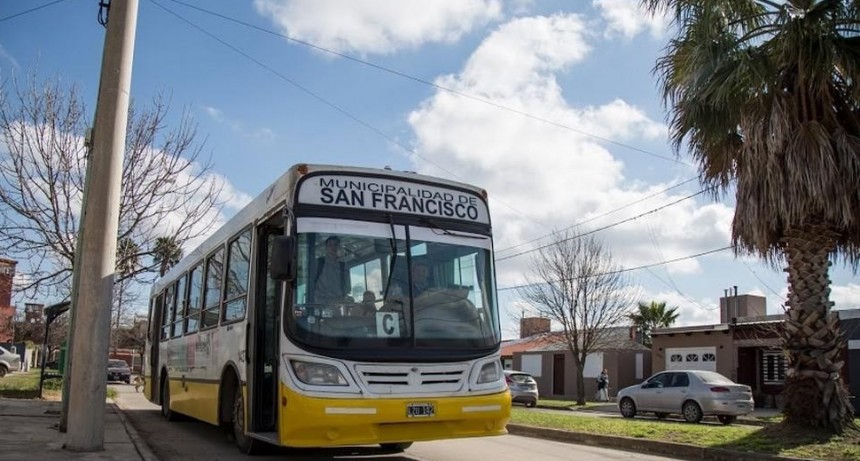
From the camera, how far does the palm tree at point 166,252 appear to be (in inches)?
744

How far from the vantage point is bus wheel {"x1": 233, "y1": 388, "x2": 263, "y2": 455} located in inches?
348

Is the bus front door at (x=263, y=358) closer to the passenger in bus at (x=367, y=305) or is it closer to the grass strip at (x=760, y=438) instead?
the passenger in bus at (x=367, y=305)

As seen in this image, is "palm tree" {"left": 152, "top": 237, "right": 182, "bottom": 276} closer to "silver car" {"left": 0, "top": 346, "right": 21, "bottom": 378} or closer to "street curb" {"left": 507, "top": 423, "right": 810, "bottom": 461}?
"street curb" {"left": 507, "top": 423, "right": 810, "bottom": 461}

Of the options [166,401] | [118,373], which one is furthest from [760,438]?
[118,373]

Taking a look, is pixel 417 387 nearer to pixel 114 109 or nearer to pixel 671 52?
pixel 114 109

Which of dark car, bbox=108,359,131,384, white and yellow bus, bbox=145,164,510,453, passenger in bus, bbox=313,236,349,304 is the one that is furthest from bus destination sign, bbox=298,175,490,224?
dark car, bbox=108,359,131,384

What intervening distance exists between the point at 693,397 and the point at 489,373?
48.7 feet

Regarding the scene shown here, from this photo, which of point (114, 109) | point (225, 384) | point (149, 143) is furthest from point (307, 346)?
point (149, 143)

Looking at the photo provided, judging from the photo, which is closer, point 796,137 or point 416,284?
point 416,284

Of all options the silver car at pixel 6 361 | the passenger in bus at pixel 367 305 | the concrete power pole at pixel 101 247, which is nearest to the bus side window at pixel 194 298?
the concrete power pole at pixel 101 247

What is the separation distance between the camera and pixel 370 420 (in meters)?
7.19

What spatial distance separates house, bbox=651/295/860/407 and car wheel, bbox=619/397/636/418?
789 centimetres

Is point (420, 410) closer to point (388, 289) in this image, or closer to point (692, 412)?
point (388, 289)

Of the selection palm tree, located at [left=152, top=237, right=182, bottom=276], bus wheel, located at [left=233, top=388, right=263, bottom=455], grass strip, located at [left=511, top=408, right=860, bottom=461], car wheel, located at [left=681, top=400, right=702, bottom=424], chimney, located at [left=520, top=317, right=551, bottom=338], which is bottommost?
car wheel, located at [left=681, top=400, right=702, bottom=424]
